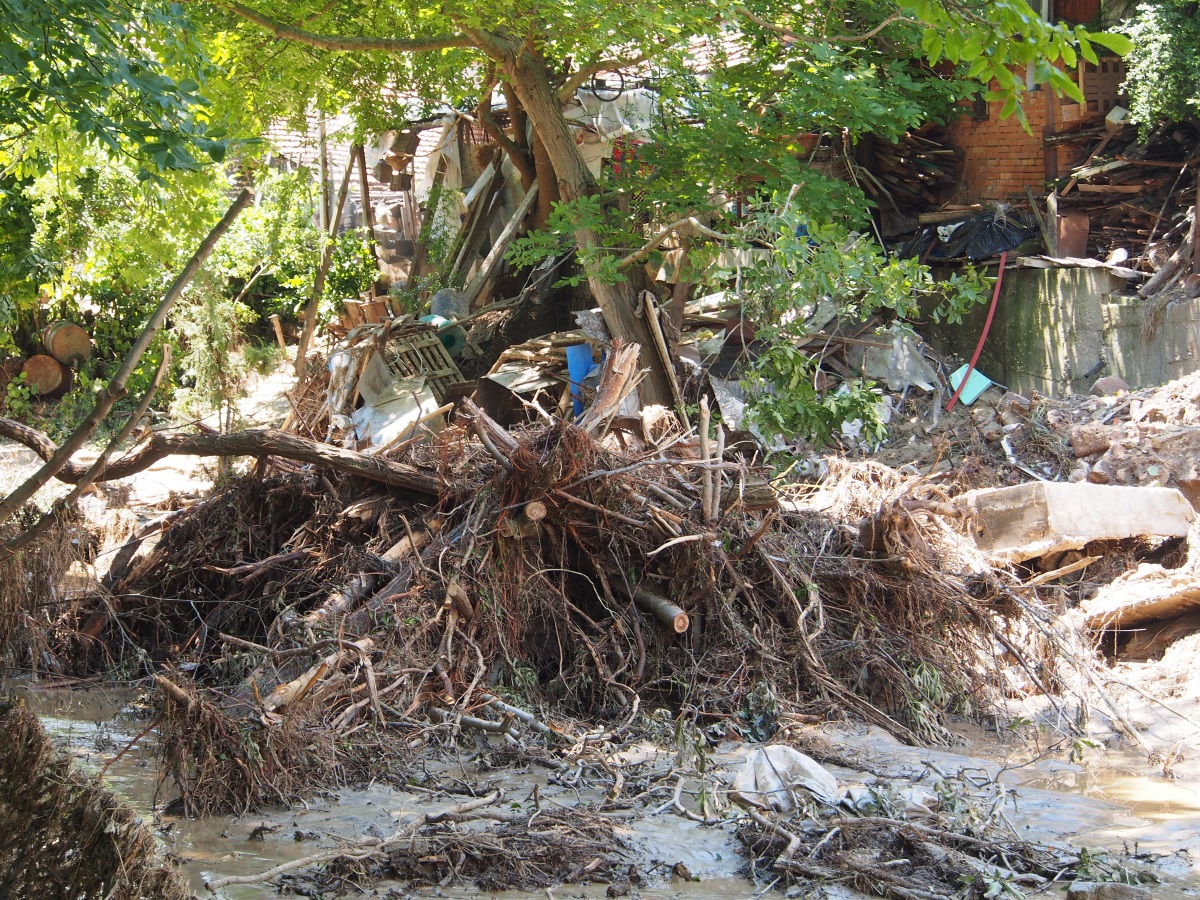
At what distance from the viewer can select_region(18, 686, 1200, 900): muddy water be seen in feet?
12.4

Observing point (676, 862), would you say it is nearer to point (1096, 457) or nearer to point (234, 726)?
point (234, 726)

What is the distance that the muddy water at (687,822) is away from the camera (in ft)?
12.4

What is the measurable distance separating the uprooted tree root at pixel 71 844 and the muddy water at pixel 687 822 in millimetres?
677

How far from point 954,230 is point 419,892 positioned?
1088 centimetres

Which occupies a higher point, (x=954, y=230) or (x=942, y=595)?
(x=954, y=230)

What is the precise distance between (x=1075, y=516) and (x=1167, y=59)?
553cm

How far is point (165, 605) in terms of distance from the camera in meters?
6.66

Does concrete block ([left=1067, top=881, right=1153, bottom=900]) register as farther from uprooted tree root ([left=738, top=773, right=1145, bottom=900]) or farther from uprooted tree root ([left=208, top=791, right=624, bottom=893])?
uprooted tree root ([left=208, top=791, right=624, bottom=893])

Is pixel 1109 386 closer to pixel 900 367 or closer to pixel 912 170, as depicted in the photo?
pixel 900 367

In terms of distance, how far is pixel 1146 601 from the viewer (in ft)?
22.4

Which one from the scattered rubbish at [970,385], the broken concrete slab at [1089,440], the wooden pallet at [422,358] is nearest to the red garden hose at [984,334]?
the scattered rubbish at [970,385]

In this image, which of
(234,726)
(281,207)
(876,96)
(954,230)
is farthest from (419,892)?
(281,207)

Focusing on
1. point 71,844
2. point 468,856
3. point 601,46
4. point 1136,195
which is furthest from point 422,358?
point 71,844

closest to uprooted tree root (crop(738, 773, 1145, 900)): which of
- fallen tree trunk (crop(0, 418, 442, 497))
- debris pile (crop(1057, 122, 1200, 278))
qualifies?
A: fallen tree trunk (crop(0, 418, 442, 497))
